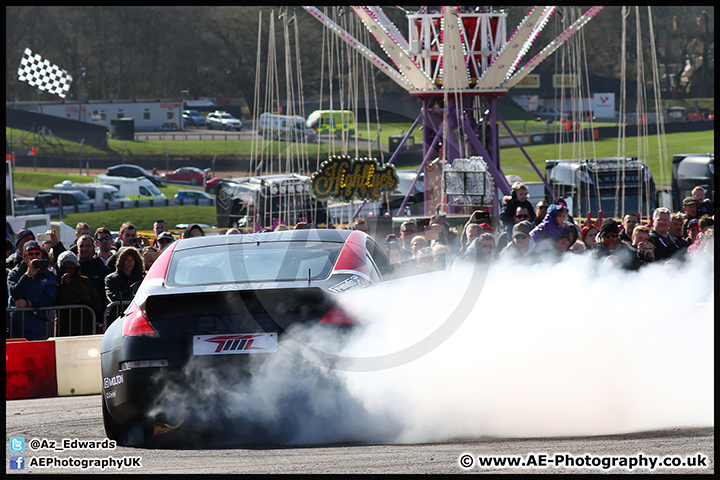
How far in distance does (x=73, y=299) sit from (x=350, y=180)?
37.5ft

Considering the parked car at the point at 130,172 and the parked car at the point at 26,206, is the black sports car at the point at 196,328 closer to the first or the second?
the parked car at the point at 26,206

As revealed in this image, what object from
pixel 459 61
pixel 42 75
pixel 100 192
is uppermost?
pixel 42 75

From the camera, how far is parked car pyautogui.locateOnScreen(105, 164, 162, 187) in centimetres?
4762

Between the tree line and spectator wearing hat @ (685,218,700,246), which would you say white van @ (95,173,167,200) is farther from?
spectator wearing hat @ (685,218,700,246)

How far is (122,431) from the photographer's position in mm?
5598

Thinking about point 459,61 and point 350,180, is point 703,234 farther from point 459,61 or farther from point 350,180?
point 459,61

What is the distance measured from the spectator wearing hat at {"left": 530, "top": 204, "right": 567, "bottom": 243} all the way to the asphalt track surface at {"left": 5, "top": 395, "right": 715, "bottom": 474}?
15.8ft

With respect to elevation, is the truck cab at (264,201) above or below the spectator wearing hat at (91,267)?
above

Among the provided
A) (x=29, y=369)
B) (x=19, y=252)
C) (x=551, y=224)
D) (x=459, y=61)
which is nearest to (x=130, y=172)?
(x=459, y=61)

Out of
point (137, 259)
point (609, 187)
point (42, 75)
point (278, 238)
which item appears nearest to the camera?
point (278, 238)

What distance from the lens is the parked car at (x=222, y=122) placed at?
6438 cm

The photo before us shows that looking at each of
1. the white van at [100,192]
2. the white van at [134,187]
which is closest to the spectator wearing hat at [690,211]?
the white van at [100,192]

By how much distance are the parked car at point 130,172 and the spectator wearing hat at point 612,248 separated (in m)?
41.3

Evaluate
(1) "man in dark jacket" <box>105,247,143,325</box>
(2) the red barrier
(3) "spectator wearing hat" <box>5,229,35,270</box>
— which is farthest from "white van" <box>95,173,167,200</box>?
(2) the red barrier
